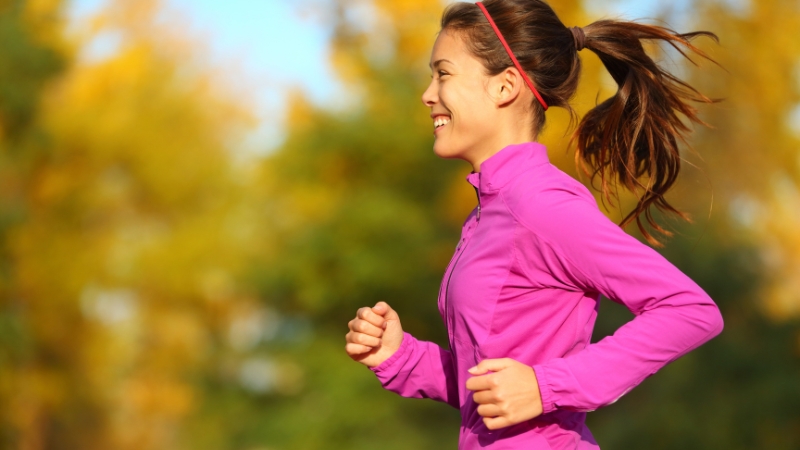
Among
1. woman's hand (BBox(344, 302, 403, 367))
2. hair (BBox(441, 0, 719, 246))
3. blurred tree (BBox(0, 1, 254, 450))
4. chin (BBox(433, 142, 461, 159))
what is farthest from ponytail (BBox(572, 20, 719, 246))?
blurred tree (BBox(0, 1, 254, 450))

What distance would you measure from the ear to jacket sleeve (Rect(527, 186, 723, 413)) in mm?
360

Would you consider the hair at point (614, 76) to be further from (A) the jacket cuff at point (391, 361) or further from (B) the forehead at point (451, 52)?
(A) the jacket cuff at point (391, 361)

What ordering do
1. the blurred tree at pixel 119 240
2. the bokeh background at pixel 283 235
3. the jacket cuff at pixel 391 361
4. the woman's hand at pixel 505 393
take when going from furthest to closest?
the blurred tree at pixel 119 240
the bokeh background at pixel 283 235
the jacket cuff at pixel 391 361
the woman's hand at pixel 505 393

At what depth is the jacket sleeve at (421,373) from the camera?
2.04 meters

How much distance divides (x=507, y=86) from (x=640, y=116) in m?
0.30

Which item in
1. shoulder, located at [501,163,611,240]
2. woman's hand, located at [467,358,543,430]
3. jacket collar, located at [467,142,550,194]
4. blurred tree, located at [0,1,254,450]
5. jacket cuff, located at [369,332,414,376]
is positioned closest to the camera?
woman's hand, located at [467,358,543,430]

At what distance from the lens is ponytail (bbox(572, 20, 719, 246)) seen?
2.00 m

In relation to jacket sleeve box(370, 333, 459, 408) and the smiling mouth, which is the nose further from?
jacket sleeve box(370, 333, 459, 408)

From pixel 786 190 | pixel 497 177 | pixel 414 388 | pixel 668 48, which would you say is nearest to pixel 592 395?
Answer: pixel 497 177

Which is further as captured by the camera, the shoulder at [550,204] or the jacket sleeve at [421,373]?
the jacket sleeve at [421,373]

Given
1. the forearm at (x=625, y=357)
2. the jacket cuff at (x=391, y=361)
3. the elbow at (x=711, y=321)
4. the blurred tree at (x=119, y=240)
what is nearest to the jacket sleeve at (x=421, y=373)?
the jacket cuff at (x=391, y=361)

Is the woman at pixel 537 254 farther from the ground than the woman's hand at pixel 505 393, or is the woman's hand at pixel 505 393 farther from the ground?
the woman at pixel 537 254

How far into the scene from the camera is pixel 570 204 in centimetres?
165

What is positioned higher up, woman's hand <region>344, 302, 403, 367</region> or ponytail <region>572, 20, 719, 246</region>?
ponytail <region>572, 20, 719, 246</region>
